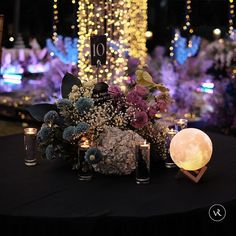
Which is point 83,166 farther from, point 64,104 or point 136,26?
point 136,26

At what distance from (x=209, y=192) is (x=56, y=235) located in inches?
25.4

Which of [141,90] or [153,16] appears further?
[153,16]

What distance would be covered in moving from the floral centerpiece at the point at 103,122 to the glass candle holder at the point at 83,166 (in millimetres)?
36

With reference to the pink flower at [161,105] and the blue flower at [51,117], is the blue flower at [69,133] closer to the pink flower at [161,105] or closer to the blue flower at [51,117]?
the blue flower at [51,117]

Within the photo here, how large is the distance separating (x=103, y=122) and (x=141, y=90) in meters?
0.24

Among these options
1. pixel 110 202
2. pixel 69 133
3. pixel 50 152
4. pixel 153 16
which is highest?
pixel 153 16

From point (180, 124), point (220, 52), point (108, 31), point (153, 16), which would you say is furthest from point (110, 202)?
point (153, 16)

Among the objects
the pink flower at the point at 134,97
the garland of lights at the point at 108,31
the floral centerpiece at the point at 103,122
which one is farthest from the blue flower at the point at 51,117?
the garland of lights at the point at 108,31

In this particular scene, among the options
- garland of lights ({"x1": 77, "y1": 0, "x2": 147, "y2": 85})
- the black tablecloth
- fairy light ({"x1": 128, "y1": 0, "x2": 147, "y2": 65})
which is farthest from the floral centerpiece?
fairy light ({"x1": 128, "y1": 0, "x2": 147, "y2": 65})

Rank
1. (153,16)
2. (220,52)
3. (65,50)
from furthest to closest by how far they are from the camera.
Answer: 1. (153,16)
2. (220,52)
3. (65,50)

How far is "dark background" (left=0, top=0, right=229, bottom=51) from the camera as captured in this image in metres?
10.6

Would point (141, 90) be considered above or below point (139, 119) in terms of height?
above

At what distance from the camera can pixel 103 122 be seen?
231 cm

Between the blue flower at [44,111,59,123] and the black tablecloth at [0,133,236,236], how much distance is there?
23 cm
